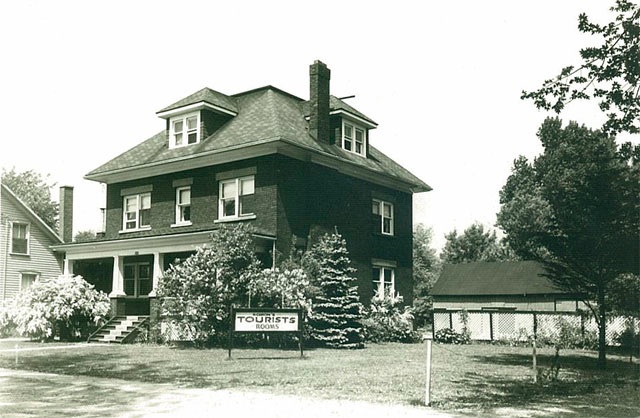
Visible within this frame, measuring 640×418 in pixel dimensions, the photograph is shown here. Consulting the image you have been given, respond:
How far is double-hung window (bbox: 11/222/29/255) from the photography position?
3409 cm

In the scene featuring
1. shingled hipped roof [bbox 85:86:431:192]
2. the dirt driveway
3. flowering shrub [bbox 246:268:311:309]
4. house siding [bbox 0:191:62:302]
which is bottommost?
the dirt driveway

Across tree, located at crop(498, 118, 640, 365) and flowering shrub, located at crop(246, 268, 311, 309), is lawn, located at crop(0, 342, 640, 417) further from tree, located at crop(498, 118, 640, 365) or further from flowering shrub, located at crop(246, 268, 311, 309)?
tree, located at crop(498, 118, 640, 365)

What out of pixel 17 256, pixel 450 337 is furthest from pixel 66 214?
pixel 450 337

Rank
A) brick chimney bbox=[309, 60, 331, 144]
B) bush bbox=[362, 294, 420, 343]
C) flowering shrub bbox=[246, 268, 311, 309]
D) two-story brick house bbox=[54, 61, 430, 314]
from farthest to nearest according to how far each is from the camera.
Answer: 1. brick chimney bbox=[309, 60, 331, 144]
2. bush bbox=[362, 294, 420, 343]
3. two-story brick house bbox=[54, 61, 430, 314]
4. flowering shrub bbox=[246, 268, 311, 309]

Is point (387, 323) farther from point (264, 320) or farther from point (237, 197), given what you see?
point (264, 320)

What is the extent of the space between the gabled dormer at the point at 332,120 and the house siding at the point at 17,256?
649 inches

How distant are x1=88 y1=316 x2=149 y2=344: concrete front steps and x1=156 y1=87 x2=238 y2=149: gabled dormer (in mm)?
7624

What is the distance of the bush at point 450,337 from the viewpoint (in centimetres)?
2769

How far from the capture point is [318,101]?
89.9 feet

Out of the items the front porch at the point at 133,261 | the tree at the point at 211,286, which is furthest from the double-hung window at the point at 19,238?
the tree at the point at 211,286

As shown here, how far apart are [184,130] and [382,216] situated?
9.67 metres

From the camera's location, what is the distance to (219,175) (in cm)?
2616

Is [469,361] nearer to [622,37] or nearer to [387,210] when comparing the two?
[622,37]

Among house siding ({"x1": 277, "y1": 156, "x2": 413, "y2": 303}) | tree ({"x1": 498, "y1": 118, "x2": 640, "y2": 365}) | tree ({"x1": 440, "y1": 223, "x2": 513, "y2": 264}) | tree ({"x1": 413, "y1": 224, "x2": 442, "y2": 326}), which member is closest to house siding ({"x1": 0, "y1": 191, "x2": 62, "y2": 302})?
house siding ({"x1": 277, "y1": 156, "x2": 413, "y2": 303})
